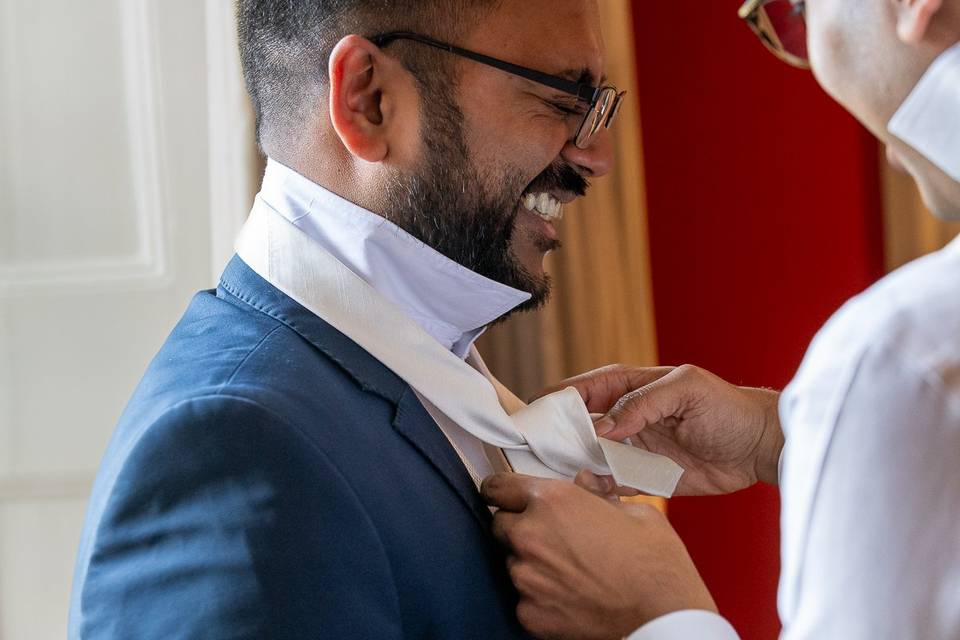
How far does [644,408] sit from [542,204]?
0.99ft

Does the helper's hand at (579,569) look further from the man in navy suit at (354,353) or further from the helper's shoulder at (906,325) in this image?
the helper's shoulder at (906,325)

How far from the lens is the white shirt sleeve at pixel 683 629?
1135 mm

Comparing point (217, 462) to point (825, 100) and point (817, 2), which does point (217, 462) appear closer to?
Answer: point (817, 2)

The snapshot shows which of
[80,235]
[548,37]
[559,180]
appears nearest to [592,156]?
[559,180]

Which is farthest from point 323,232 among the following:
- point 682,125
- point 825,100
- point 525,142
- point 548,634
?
point 825,100

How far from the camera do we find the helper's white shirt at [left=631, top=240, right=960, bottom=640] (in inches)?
29.1

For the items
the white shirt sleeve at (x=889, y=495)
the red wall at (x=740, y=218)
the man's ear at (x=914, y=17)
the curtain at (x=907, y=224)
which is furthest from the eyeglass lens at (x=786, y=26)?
the curtain at (x=907, y=224)

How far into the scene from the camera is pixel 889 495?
74 cm

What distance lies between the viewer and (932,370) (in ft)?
2.42

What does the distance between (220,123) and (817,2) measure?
171 centimetres

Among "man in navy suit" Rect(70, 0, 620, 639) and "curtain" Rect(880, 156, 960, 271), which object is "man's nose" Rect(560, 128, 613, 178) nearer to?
"man in navy suit" Rect(70, 0, 620, 639)

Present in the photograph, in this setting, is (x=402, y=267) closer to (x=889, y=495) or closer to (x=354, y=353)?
(x=354, y=353)

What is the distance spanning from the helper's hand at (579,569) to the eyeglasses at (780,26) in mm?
506

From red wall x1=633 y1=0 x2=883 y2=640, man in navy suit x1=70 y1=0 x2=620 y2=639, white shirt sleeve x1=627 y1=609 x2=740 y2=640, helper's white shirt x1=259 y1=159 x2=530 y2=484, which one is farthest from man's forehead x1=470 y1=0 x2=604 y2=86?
red wall x1=633 y1=0 x2=883 y2=640
